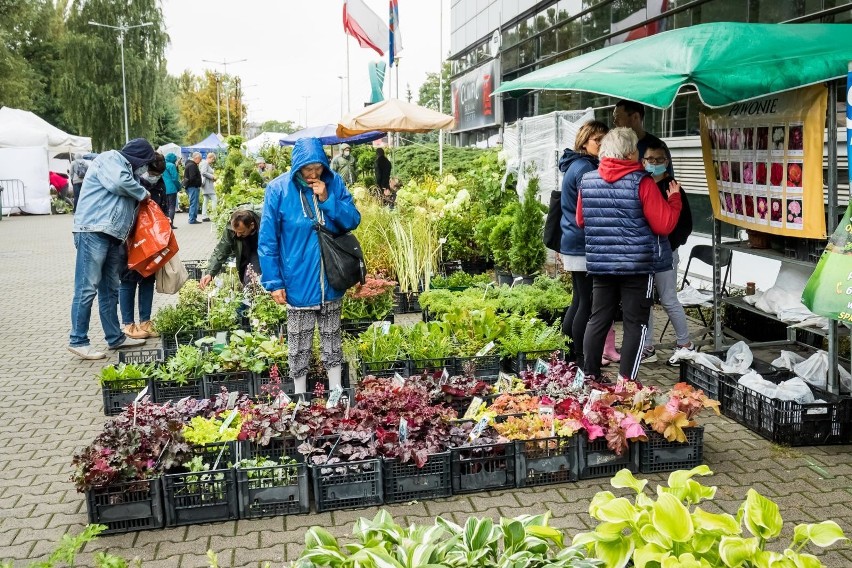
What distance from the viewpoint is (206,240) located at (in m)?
18.4

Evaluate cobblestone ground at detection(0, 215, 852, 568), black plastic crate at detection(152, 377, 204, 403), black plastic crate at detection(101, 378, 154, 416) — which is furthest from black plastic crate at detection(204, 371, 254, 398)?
cobblestone ground at detection(0, 215, 852, 568)

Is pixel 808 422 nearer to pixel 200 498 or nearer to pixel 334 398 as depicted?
pixel 334 398

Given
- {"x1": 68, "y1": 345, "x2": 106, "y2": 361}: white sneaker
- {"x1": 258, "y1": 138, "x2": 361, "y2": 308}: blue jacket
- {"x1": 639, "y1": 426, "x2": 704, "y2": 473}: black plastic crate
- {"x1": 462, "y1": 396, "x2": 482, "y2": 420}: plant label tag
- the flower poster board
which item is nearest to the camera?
{"x1": 639, "y1": 426, "x2": 704, "y2": 473}: black plastic crate

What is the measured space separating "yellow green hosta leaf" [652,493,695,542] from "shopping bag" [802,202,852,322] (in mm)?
2906

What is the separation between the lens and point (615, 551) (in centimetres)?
205

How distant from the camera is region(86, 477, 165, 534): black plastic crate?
4.10 m

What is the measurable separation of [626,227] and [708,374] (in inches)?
50.3

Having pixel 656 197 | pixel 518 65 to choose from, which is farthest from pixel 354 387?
pixel 518 65

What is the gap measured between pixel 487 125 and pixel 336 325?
74.4 ft

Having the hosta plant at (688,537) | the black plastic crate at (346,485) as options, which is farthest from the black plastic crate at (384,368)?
the hosta plant at (688,537)

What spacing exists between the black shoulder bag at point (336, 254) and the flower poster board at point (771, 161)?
2.76 m

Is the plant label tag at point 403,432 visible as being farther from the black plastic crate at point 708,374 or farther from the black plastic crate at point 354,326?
the black plastic crate at point 354,326

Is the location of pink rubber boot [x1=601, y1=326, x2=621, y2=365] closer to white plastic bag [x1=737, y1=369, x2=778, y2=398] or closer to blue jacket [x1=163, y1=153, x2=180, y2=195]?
white plastic bag [x1=737, y1=369, x2=778, y2=398]

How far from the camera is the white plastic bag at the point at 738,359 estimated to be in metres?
5.87
